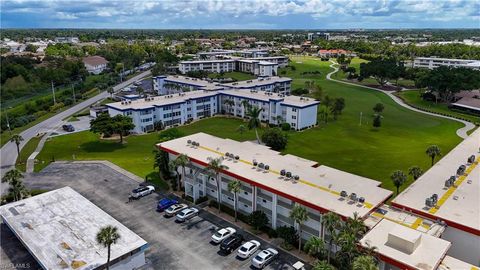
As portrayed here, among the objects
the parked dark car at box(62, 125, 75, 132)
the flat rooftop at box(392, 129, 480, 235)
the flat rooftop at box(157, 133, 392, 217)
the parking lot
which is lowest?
the parking lot

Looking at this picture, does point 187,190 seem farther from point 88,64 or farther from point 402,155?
point 88,64

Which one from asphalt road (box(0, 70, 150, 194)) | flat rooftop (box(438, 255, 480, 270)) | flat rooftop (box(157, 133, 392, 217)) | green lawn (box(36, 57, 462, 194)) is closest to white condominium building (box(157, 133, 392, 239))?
flat rooftop (box(157, 133, 392, 217))

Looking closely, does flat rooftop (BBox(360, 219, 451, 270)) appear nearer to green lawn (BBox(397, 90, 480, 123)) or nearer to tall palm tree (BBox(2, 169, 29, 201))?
Result: tall palm tree (BBox(2, 169, 29, 201))

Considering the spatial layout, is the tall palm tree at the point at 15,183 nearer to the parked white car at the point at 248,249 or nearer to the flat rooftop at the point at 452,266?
the parked white car at the point at 248,249

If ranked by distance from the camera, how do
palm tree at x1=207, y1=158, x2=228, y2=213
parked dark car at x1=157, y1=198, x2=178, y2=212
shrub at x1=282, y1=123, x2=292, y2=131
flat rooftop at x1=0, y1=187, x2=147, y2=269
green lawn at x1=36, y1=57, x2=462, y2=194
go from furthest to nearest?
1. shrub at x1=282, y1=123, x2=292, y2=131
2. green lawn at x1=36, y1=57, x2=462, y2=194
3. parked dark car at x1=157, y1=198, x2=178, y2=212
4. palm tree at x1=207, y1=158, x2=228, y2=213
5. flat rooftop at x1=0, y1=187, x2=147, y2=269

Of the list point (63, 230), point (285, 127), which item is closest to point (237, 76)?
point (285, 127)

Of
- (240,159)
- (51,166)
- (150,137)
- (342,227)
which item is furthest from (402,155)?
(51,166)
